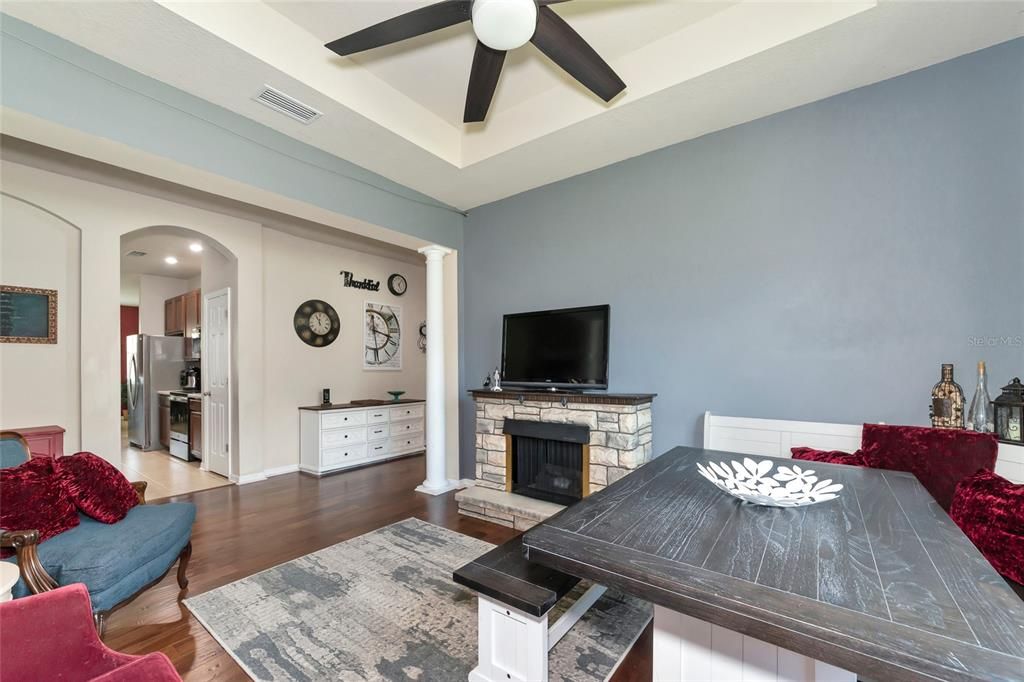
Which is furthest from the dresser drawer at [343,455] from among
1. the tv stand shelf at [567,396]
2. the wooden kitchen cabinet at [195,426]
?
the tv stand shelf at [567,396]

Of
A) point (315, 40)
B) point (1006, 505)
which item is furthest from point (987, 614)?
point (315, 40)

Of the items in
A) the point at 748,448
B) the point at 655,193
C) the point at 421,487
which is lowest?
the point at 421,487

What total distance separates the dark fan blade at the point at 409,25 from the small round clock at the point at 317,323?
12.2 feet

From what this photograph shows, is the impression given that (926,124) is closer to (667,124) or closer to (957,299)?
(957,299)

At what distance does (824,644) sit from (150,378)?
814 centimetres

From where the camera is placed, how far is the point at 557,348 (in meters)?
3.54

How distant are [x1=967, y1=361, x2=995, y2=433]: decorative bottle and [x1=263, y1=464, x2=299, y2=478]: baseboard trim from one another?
5.61 m

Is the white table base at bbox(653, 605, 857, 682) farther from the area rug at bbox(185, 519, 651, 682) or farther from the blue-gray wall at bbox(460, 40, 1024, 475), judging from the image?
the blue-gray wall at bbox(460, 40, 1024, 475)

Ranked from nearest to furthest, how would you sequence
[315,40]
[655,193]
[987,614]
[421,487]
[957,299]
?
[987,614] → [957,299] → [315,40] → [655,193] → [421,487]

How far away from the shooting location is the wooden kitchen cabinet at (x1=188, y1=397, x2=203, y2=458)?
5.25m

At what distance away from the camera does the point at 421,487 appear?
13.8 feet

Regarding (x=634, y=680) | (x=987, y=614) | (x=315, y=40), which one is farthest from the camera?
(x=315, y=40)

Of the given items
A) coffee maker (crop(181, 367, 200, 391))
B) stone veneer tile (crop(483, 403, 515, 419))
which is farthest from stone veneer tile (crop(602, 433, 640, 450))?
coffee maker (crop(181, 367, 200, 391))

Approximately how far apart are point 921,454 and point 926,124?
176 centimetres
